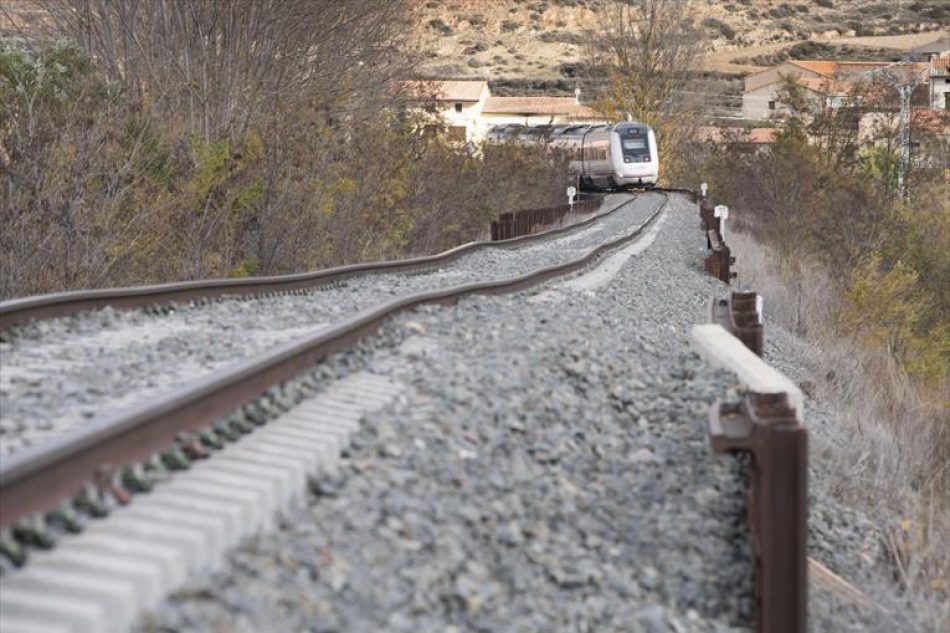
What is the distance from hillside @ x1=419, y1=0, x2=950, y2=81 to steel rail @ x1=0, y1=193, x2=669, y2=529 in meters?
143

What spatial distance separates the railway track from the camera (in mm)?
3627

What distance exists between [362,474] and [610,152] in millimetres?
43388

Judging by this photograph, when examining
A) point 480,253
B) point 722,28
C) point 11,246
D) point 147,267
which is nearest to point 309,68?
point 480,253

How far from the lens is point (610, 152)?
Result: 47281mm

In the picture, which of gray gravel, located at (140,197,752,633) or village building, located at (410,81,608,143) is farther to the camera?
village building, located at (410,81,608,143)

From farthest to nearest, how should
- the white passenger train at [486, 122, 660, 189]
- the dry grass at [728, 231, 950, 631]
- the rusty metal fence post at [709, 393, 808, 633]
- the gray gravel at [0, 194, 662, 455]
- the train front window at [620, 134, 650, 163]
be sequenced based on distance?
1. the train front window at [620, 134, 650, 163]
2. the white passenger train at [486, 122, 660, 189]
3. the dry grass at [728, 231, 950, 631]
4. the gray gravel at [0, 194, 662, 455]
5. the rusty metal fence post at [709, 393, 808, 633]

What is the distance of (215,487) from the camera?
4.21m

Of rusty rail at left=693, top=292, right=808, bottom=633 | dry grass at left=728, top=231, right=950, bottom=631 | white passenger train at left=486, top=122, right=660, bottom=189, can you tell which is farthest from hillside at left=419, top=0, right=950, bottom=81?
rusty rail at left=693, top=292, right=808, bottom=633

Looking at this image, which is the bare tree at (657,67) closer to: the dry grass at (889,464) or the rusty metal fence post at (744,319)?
the dry grass at (889,464)

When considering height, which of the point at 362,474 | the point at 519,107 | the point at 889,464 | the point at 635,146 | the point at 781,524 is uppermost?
the point at 519,107

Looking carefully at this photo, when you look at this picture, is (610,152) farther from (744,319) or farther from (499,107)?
(499,107)

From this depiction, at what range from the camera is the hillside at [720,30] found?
15712cm

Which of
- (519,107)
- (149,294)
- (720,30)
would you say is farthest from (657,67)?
(720,30)

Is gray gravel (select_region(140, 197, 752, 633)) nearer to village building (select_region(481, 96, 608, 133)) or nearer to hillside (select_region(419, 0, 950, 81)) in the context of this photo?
village building (select_region(481, 96, 608, 133))
